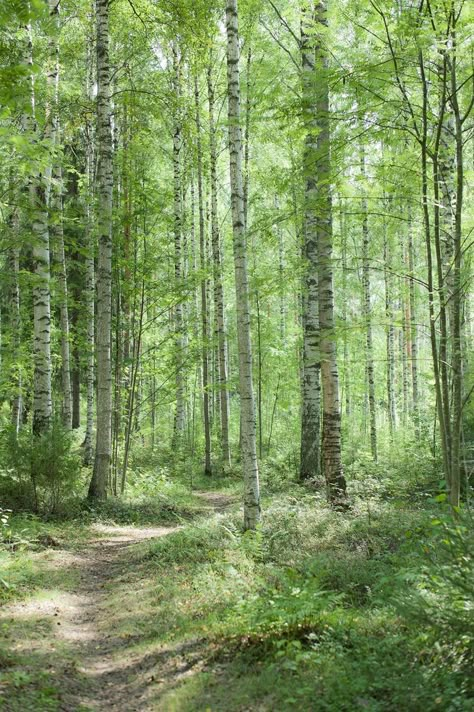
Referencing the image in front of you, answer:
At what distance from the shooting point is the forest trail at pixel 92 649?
160 inches

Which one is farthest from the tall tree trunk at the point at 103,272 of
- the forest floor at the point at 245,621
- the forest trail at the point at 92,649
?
the forest trail at the point at 92,649

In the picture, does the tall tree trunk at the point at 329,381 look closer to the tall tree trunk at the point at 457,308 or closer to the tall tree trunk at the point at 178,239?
the tall tree trunk at the point at 457,308

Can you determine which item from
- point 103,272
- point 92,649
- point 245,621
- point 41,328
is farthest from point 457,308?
point 41,328

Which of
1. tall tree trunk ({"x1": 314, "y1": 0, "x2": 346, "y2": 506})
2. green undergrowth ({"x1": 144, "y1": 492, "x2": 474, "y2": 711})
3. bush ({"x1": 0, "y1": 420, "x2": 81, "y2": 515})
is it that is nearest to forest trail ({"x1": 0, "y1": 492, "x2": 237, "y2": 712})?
green undergrowth ({"x1": 144, "y1": 492, "x2": 474, "y2": 711})

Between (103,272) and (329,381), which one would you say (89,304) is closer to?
(103,272)

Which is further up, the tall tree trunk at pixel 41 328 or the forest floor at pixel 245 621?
the tall tree trunk at pixel 41 328

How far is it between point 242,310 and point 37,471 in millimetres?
4398

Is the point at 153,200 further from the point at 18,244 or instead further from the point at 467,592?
the point at 467,592

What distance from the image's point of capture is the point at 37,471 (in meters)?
9.23

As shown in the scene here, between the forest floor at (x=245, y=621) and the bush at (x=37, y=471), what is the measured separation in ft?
4.15

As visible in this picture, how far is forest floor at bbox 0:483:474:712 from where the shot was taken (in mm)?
3521

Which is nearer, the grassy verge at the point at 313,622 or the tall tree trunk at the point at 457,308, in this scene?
the grassy verge at the point at 313,622

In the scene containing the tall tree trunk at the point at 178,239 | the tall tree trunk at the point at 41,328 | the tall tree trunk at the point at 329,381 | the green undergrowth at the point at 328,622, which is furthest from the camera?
the tall tree trunk at the point at 178,239

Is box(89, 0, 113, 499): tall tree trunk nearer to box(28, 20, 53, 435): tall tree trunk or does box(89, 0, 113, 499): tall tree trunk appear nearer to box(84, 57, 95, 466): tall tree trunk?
box(28, 20, 53, 435): tall tree trunk
